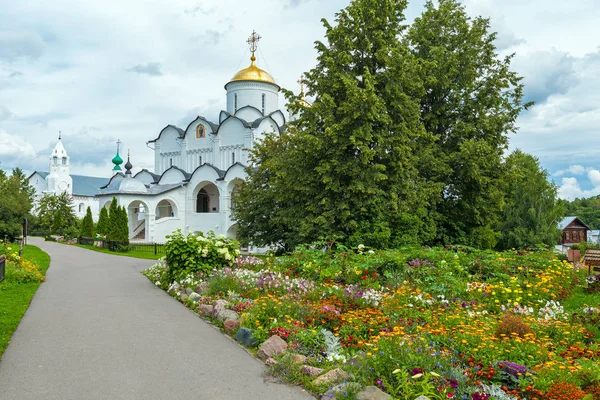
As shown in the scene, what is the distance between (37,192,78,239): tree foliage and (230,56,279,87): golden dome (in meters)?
19.5

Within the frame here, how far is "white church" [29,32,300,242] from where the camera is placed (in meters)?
37.1

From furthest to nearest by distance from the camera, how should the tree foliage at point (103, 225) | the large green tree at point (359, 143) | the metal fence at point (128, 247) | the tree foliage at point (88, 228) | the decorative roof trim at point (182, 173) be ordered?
1. the decorative roof trim at point (182, 173)
2. the tree foliage at point (88, 228)
3. the tree foliage at point (103, 225)
4. the metal fence at point (128, 247)
5. the large green tree at point (359, 143)

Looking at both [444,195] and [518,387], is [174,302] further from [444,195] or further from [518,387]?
[444,195]

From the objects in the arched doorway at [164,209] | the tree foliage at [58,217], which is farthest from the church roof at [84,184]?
the arched doorway at [164,209]

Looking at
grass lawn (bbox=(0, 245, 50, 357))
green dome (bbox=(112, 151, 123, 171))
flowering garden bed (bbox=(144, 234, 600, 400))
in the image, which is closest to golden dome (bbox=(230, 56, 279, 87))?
green dome (bbox=(112, 151, 123, 171))

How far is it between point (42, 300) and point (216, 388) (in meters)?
6.89

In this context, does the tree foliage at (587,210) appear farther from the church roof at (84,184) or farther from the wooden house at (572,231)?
the church roof at (84,184)

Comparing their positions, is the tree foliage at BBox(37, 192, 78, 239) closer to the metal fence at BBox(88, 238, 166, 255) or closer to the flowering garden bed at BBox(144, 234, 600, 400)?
the metal fence at BBox(88, 238, 166, 255)

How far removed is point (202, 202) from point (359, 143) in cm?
3011

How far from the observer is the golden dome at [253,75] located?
40.8m

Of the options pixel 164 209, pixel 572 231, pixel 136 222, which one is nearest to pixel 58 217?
pixel 136 222

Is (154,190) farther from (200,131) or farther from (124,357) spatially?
(124,357)

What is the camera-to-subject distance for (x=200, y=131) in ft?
134

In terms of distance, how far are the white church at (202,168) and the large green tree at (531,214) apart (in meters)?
18.4
